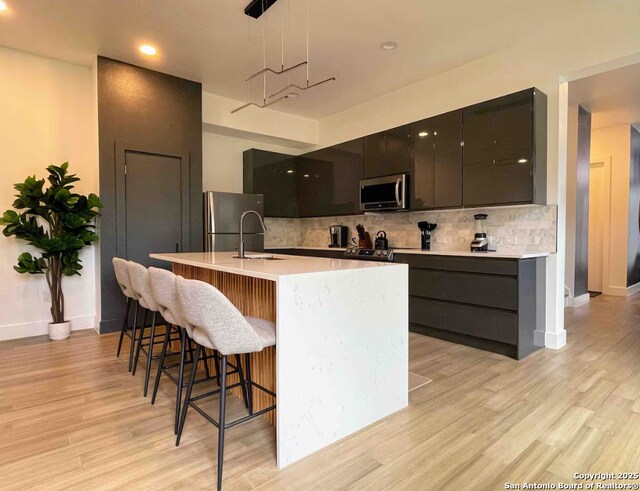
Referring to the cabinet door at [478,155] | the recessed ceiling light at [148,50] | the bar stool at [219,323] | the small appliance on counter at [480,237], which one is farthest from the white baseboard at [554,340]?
the recessed ceiling light at [148,50]

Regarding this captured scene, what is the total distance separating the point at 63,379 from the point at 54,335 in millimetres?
1263

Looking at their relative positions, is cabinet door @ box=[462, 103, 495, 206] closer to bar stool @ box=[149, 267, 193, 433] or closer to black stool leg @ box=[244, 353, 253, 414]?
black stool leg @ box=[244, 353, 253, 414]

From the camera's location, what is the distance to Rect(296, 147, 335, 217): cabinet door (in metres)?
5.44

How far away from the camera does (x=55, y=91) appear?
13.2 ft

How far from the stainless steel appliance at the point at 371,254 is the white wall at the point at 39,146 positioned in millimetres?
2945

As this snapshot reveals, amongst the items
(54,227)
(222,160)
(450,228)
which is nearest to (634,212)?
(450,228)

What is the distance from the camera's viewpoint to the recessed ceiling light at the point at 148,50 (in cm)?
364

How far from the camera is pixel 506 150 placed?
11.3 ft

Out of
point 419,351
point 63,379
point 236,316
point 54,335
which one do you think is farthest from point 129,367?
point 419,351

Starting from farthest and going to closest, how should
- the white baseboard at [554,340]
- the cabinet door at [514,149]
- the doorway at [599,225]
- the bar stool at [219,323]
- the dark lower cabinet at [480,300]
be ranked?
1. the doorway at [599,225]
2. the white baseboard at [554,340]
3. the cabinet door at [514,149]
4. the dark lower cabinet at [480,300]
5. the bar stool at [219,323]

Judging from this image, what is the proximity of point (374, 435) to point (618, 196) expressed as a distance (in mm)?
6615

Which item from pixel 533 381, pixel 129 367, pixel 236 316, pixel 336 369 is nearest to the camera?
pixel 236 316

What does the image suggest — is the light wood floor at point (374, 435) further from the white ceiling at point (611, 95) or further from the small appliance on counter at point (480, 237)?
the white ceiling at point (611, 95)

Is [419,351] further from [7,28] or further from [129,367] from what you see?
[7,28]
